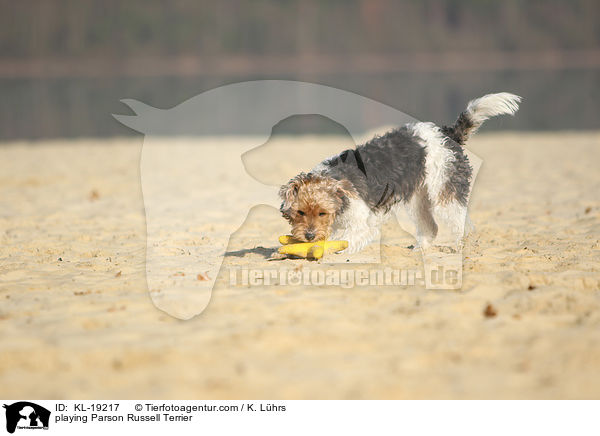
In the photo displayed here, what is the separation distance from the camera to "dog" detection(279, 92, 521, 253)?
20.2ft

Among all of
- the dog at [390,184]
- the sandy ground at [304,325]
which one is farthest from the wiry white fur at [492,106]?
the sandy ground at [304,325]

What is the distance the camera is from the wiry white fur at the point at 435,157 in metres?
6.65

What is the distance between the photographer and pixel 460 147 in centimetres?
676

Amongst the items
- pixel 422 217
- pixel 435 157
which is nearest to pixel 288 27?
pixel 422 217

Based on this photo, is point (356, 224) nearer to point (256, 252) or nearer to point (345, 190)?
point (345, 190)

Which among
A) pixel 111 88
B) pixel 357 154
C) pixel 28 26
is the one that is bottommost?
pixel 357 154

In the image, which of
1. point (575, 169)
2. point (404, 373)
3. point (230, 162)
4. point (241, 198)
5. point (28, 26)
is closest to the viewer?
point (404, 373)

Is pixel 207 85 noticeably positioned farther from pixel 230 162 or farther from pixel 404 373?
pixel 404 373

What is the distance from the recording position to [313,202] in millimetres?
6105
